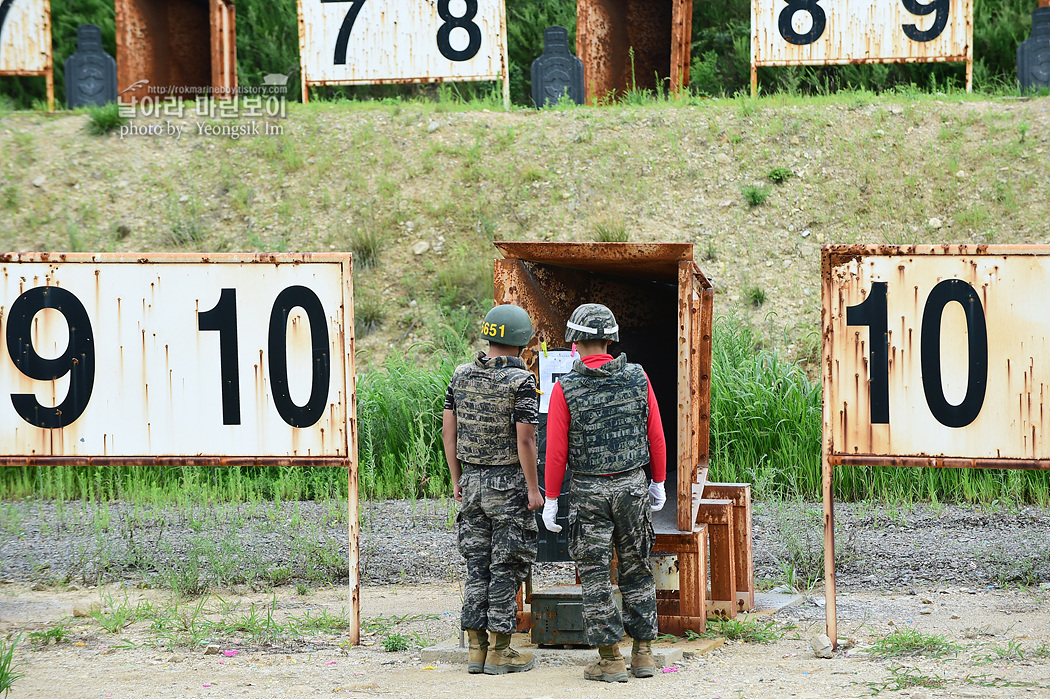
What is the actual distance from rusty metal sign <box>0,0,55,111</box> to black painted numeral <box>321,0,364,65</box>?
3.98 metres

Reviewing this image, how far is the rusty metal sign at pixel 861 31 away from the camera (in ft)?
42.1

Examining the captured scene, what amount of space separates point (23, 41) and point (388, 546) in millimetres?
10788

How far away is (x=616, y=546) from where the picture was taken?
457 centimetres

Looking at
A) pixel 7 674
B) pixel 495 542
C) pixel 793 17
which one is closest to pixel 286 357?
A: pixel 495 542

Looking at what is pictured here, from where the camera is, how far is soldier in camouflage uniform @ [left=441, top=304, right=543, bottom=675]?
4617 millimetres

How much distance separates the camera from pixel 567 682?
14.6 ft

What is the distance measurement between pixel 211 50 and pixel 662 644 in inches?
506

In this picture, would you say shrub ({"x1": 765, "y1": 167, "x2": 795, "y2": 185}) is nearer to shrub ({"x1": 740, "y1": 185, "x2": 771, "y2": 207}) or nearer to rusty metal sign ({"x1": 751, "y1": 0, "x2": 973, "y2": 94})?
shrub ({"x1": 740, "y1": 185, "x2": 771, "y2": 207})

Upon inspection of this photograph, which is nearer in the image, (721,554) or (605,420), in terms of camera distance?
(605,420)

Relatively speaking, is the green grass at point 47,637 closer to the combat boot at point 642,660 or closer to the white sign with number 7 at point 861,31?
the combat boot at point 642,660

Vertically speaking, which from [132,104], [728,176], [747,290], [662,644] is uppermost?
[132,104]

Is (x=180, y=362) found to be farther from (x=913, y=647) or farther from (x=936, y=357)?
(x=913, y=647)

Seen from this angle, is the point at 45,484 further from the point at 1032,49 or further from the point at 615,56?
the point at 1032,49

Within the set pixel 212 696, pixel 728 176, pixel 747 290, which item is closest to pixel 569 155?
pixel 728 176
